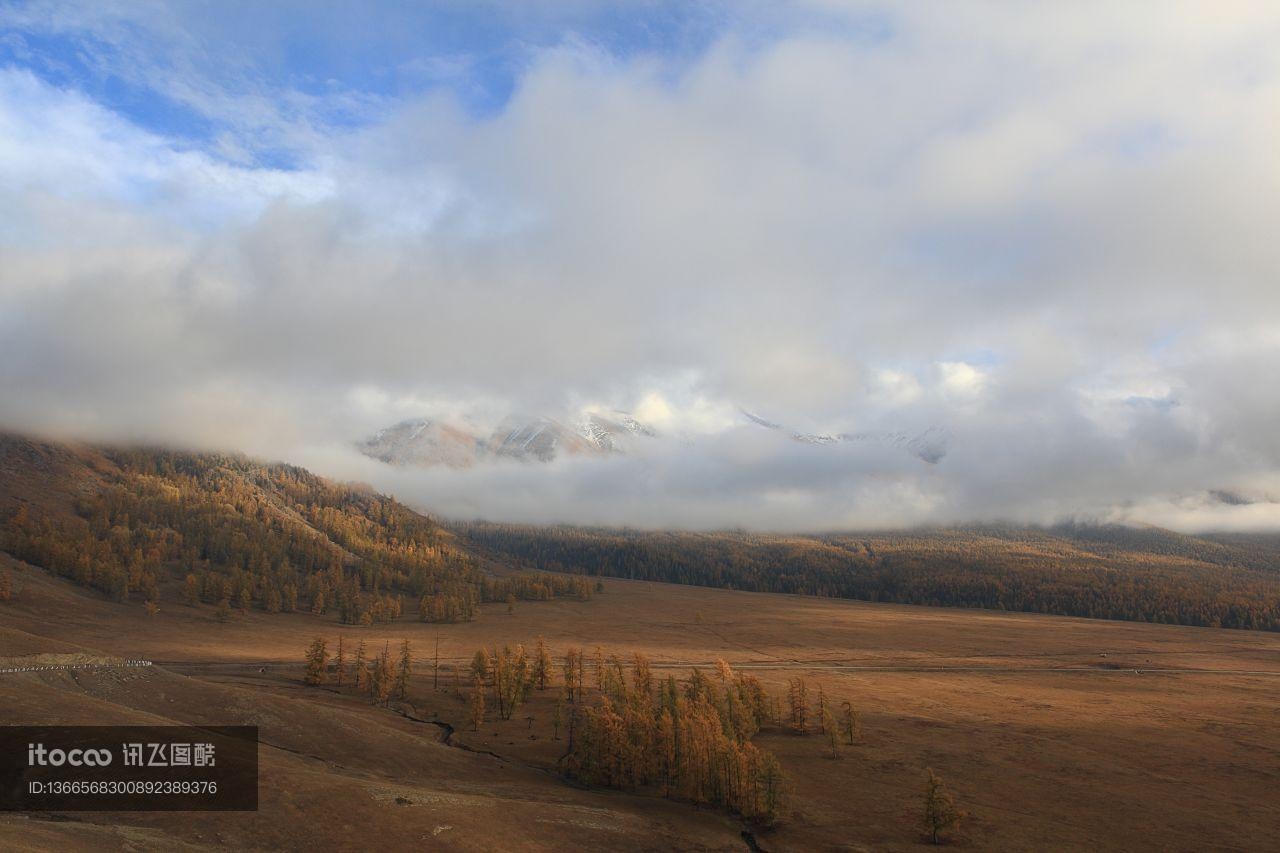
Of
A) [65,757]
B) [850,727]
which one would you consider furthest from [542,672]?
[65,757]

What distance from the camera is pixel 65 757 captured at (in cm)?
5794

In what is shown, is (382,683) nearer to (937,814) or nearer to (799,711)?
(799,711)

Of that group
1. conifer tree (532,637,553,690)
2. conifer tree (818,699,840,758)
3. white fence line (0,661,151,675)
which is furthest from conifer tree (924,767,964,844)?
white fence line (0,661,151,675)

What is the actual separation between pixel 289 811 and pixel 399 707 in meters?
69.6

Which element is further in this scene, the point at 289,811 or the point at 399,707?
the point at 399,707

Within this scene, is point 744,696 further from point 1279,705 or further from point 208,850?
point 1279,705

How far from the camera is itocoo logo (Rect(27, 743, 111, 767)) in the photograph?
56.7 meters

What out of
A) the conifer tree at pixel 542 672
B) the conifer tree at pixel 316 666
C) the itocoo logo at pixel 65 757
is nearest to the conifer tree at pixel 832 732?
the conifer tree at pixel 542 672

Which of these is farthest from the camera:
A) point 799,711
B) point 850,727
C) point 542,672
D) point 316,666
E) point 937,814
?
point 542,672

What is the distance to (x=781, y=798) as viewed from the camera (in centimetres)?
8244

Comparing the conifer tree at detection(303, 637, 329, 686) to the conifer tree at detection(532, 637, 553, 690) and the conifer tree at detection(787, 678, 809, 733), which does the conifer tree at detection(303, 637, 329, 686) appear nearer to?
the conifer tree at detection(532, 637, 553, 690)

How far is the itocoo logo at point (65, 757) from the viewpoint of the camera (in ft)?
186

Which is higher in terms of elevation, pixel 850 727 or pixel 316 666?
pixel 316 666

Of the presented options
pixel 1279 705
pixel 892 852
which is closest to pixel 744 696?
pixel 892 852
